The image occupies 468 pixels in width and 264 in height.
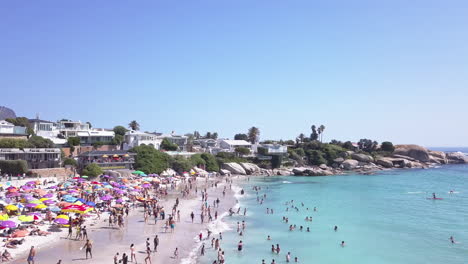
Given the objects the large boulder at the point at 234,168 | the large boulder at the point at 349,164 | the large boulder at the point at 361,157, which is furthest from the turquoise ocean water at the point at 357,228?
the large boulder at the point at 361,157

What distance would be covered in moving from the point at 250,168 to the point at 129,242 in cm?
6361

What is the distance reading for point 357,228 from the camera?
36125 millimetres

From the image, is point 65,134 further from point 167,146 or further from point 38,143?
point 167,146

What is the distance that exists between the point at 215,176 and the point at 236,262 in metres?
52.8

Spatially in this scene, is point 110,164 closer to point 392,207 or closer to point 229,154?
point 229,154

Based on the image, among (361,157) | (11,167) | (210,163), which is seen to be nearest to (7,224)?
(11,167)

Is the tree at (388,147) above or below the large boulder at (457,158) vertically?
above

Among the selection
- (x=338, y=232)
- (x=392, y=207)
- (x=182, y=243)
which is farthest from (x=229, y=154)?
(x=182, y=243)

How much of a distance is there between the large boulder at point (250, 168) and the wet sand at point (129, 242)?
162 feet

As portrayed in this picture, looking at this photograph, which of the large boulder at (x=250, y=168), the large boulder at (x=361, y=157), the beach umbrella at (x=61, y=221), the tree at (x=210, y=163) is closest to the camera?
the beach umbrella at (x=61, y=221)

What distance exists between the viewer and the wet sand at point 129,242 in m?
21.9

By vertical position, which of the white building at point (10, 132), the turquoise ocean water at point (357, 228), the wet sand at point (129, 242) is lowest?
the turquoise ocean water at point (357, 228)

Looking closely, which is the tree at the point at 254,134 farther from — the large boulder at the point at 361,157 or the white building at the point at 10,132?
the white building at the point at 10,132

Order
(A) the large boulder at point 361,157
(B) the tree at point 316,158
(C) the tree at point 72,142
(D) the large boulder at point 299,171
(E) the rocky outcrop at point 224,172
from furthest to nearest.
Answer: (A) the large boulder at point 361,157, (B) the tree at point 316,158, (D) the large boulder at point 299,171, (E) the rocky outcrop at point 224,172, (C) the tree at point 72,142
